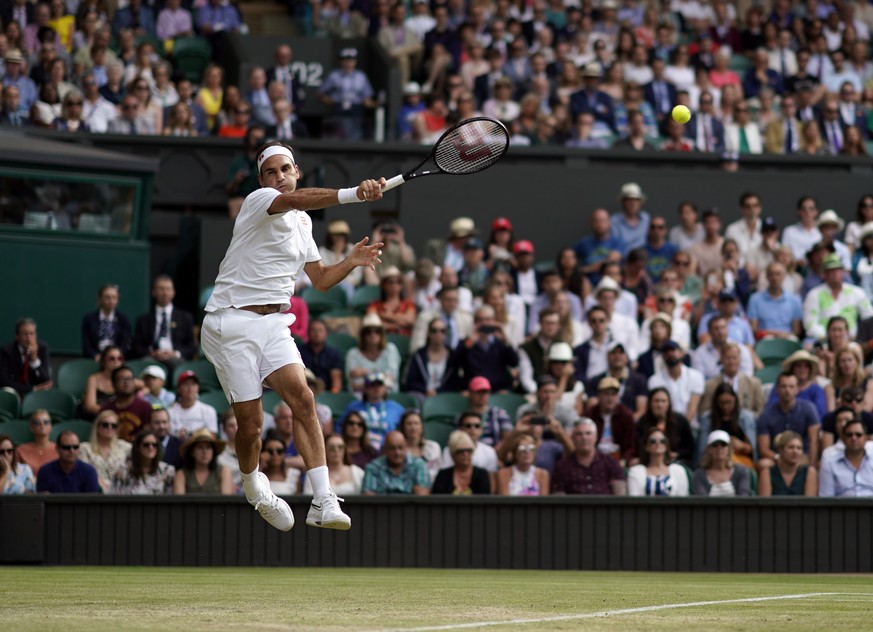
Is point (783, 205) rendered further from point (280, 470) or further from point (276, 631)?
point (276, 631)

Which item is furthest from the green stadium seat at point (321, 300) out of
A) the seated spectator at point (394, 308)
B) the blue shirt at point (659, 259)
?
the blue shirt at point (659, 259)

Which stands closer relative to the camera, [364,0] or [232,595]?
[232,595]

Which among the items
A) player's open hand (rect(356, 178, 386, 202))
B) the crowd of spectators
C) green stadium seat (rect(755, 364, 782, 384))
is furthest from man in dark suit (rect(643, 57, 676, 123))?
player's open hand (rect(356, 178, 386, 202))

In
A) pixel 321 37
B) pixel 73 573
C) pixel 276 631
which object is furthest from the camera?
pixel 321 37

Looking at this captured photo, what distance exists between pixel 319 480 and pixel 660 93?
12.2 m

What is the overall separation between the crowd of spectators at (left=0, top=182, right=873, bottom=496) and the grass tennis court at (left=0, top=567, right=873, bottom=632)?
2.18 m

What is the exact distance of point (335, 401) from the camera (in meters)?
13.4

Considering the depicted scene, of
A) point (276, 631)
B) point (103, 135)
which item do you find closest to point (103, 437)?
point (103, 135)

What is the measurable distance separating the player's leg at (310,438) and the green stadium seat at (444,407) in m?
5.72

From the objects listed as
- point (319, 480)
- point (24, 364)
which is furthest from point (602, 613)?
point (24, 364)

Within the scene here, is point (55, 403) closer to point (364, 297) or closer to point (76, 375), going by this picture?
point (76, 375)

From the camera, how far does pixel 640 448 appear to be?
12.6m

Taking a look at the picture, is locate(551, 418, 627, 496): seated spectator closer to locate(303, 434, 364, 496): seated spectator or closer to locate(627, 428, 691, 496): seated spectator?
locate(627, 428, 691, 496): seated spectator

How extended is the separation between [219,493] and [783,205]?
8.98 metres
